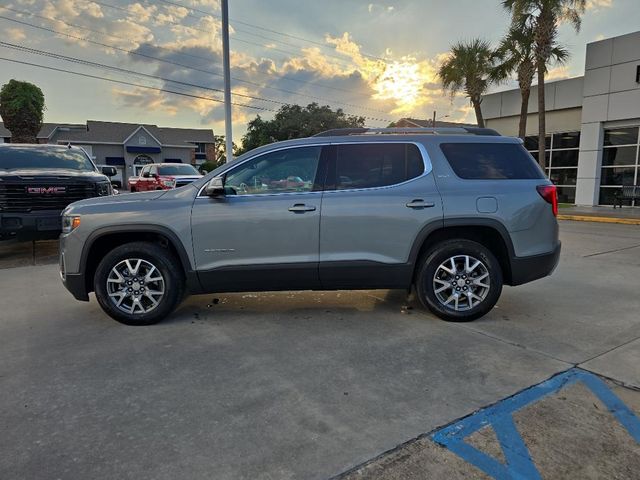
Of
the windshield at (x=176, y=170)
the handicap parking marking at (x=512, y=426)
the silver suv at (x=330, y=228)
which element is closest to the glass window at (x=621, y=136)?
the windshield at (x=176, y=170)

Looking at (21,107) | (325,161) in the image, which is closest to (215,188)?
(325,161)

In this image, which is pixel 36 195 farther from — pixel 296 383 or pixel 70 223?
pixel 296 383

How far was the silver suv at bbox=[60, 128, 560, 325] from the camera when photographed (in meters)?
4.52

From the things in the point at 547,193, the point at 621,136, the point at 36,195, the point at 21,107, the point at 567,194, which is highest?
the point at 21,107

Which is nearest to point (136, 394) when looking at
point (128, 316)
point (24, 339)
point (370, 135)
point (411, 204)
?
point (128, 316)

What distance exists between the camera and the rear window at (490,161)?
15.3 feet

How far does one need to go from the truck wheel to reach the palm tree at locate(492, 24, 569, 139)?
19415 millimetres

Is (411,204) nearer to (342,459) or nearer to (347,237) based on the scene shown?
(347,237)

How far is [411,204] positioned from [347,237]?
702 mm

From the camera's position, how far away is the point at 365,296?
5.68 m

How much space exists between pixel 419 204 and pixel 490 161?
0.89 meters

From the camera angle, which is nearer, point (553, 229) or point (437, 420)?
point (437, 420)

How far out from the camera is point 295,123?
159 feet

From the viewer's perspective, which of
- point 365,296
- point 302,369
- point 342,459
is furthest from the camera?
point 365,296
